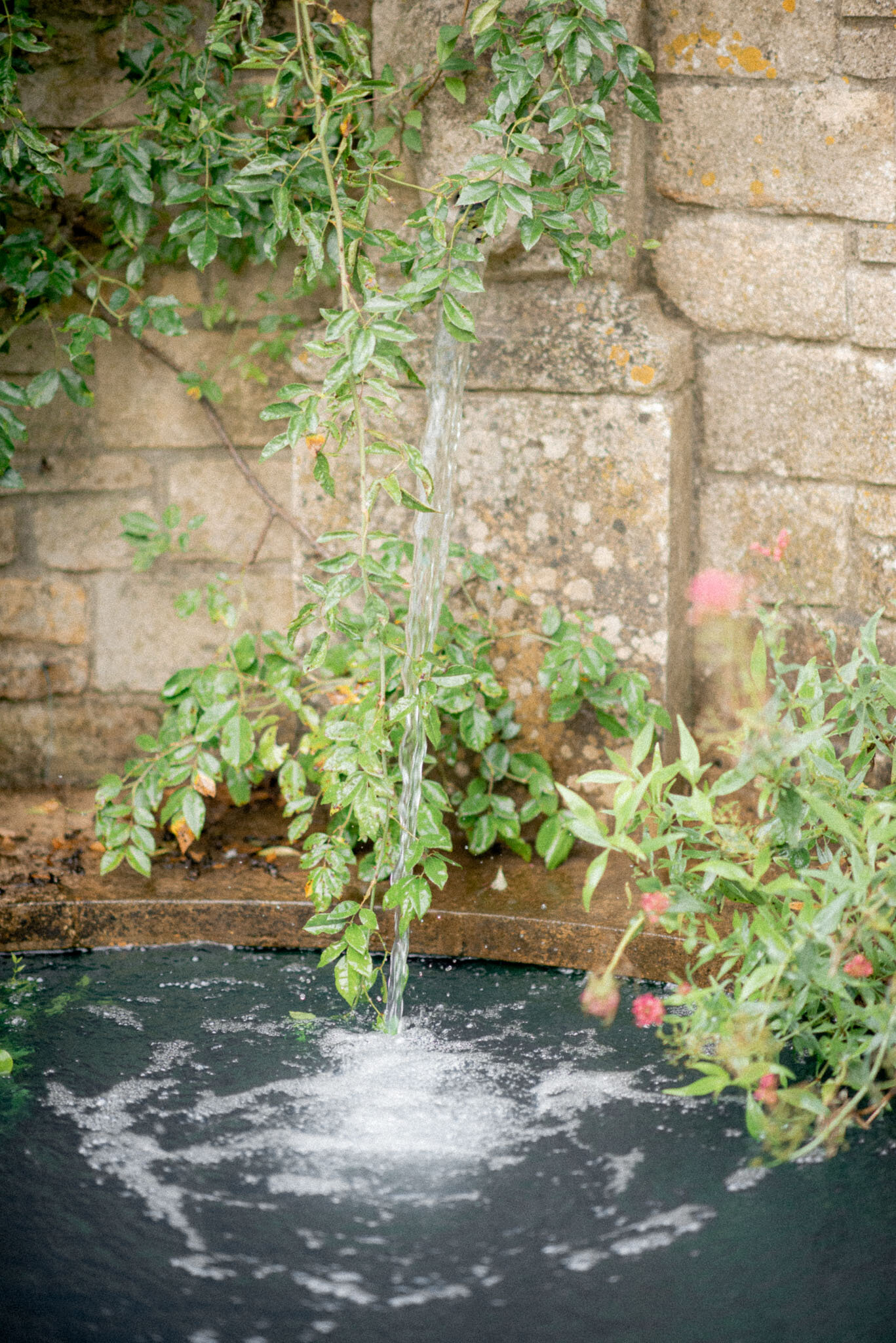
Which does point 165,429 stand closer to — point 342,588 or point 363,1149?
point 342,588

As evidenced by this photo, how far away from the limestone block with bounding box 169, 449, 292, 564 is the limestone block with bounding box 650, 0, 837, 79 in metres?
1.33

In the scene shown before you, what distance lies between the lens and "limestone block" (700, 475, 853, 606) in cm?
278

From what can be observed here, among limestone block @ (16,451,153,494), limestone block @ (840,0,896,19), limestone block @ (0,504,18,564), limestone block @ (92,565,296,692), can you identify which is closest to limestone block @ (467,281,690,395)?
limestone block @ (840,0,896,19)

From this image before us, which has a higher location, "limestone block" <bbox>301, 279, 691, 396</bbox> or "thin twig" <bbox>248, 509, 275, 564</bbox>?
"limestone block" <bbox>301, 279, 691, 396</bbox>

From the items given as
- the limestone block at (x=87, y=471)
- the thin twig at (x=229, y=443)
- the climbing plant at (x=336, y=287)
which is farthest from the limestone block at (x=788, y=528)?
the limestone block at (x=87, y=471)

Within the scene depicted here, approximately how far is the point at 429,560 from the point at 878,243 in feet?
3.71

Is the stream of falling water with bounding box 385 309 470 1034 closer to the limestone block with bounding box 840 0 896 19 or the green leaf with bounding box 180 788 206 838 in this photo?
the green leaf with bounding box 180 788 206 838

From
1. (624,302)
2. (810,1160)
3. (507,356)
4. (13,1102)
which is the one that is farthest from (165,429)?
(810,1160)

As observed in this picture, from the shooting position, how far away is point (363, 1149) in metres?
1.86

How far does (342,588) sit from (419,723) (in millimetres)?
448

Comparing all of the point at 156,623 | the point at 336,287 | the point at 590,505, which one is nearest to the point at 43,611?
the point at 156,623

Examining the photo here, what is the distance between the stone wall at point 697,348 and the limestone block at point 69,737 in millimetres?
840

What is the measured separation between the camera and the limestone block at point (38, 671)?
10.9 feet

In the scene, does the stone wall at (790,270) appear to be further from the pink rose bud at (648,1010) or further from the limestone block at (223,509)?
the pink rose bud at (648,1010)
